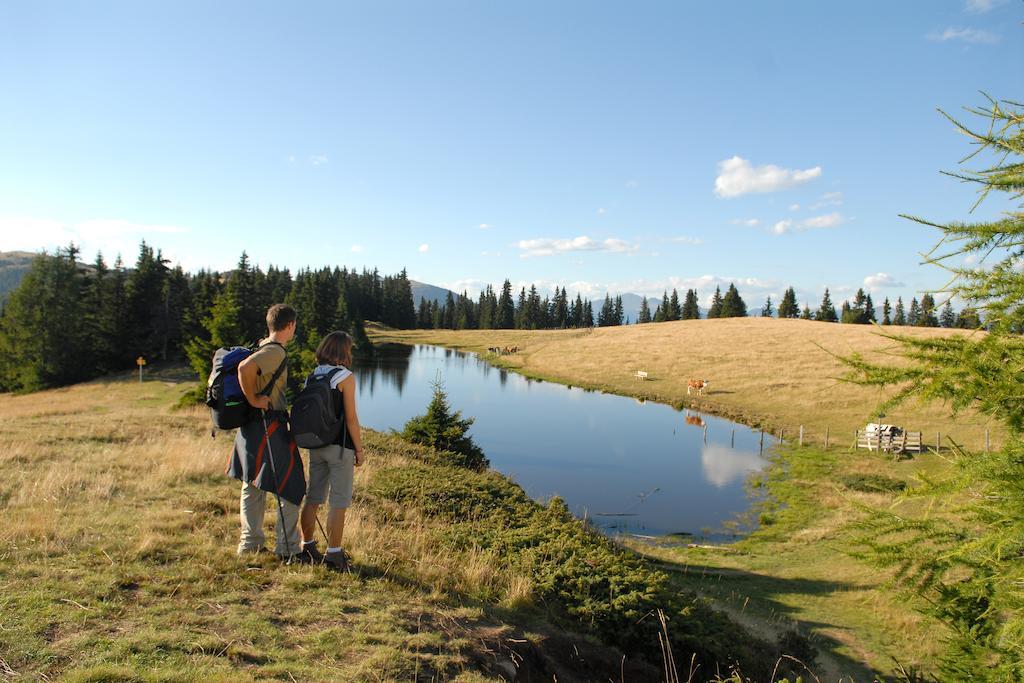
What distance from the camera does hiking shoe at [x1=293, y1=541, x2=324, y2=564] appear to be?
5.52 metres

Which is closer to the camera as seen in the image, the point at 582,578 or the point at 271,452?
the point at 271,452

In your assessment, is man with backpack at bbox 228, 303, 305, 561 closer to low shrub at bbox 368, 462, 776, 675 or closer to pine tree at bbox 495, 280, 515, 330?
low shrub at bbox 368, 462, 776, 675

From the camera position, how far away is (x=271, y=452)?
212 inches

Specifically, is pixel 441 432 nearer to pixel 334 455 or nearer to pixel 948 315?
pixel 334 455

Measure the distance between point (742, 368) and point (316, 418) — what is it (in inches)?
1942

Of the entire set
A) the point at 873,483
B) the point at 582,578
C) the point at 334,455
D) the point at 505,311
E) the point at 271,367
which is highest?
the point at 505,311

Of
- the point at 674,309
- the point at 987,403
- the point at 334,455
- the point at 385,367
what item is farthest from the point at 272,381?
the point at 674,309

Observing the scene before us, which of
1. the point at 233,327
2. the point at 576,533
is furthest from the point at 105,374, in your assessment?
the point at 576,533

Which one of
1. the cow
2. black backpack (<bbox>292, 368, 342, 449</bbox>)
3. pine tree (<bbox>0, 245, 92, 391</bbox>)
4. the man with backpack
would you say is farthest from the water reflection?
pine tree (<bbox>0, 245, 92, 391</bbox>)

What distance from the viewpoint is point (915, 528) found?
4.04m

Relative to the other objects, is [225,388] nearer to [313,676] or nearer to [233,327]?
[313,676]

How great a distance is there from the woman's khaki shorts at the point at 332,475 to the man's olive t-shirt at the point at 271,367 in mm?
597

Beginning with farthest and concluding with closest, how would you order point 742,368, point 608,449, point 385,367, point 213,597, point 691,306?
point 691,306 < point 385,367 < point 742,368 < point 608,449 < point 213,597

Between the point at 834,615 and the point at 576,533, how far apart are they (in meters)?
6.04
